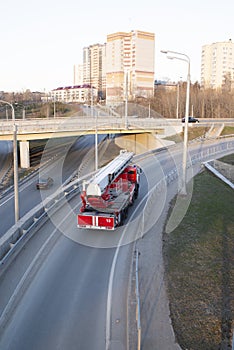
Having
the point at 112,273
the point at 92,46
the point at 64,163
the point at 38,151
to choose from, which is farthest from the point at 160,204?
the point at 92,46

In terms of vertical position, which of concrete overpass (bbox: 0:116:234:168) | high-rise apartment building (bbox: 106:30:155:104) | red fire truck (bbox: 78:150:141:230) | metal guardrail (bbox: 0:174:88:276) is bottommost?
metal guardrail (bbox: 0:174:88:276)

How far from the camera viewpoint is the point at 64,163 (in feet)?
141

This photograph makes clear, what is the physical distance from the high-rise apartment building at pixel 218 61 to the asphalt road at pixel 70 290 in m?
135

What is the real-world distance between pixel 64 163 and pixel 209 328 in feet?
117

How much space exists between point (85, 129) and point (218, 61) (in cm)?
11820

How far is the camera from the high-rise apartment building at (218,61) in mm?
142250

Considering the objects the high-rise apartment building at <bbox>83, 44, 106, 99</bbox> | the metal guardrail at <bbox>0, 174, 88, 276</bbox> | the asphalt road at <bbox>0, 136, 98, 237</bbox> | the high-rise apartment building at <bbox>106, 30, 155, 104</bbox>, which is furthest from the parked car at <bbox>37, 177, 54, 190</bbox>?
the high-rise apartment building at <bbox>83, 44, 106, 99</bbox>

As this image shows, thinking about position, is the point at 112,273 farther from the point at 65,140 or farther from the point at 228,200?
the point at 65,140

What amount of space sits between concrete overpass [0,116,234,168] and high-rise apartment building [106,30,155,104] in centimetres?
6700

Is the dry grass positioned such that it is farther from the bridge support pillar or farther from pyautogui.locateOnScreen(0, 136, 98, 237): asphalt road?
the bridge support pillar

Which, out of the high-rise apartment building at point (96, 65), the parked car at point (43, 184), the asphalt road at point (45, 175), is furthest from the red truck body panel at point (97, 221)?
the high-rise apartment building at point (96, 65)

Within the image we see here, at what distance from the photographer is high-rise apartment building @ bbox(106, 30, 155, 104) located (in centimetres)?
12244

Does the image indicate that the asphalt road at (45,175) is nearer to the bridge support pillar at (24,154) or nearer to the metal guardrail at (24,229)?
the bridge support pillar at (24,154)

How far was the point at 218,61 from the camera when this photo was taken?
474 feet
